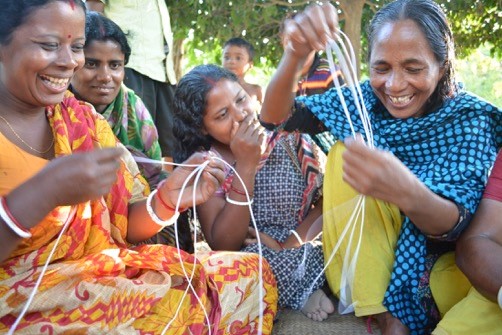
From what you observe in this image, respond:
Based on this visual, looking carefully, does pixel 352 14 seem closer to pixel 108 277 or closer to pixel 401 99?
pixel 401 99

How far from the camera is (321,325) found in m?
2.19

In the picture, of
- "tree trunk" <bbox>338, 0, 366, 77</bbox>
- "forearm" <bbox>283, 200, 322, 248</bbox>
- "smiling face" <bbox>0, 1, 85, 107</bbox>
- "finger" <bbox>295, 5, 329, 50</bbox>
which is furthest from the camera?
"tree trunk" <bbox>338, 0, 366, 77</bbox>

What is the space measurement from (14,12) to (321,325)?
4.80 feet

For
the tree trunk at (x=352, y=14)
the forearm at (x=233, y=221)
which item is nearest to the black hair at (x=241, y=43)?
the tree trunk at (x=352, y=14)

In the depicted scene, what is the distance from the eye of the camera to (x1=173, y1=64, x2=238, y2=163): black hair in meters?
2.55

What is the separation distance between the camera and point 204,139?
8.58 feet

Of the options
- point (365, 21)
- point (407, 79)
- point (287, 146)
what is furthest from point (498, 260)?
point (365, 21)

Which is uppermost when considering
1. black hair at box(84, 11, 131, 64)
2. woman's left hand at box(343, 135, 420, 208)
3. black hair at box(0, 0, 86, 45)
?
black hair at box(0, 0, 86, 45)

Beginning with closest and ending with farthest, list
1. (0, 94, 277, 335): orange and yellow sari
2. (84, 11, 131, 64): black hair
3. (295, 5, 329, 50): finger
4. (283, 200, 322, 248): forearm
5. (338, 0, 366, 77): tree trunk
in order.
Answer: (0, 94, 277, 335): orange and yellow sari
(295, 5, 329, 50): finger
(283, 200, 322, 248): forearm
(84, 11, 131, 64): black hair
(338, 0, 366, 77): tree trunk

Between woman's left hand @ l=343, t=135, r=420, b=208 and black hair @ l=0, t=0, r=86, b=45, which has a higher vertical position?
black hair @ l=0, t=0, r=86, b=45

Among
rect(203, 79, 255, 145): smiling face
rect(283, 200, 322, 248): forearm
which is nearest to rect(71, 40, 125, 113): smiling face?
rect(203, 79, 255, 145): smiling face

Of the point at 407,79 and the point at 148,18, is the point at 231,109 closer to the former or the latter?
the point at 407,79

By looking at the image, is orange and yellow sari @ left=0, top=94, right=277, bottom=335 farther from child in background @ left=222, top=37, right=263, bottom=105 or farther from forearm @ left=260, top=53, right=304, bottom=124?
child in background @ left=222, top=37, right=263, bottom=105

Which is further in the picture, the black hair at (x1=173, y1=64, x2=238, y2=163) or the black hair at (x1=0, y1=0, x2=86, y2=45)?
the black hair at (x1=173, y1=64, x2=238, y2=163)
